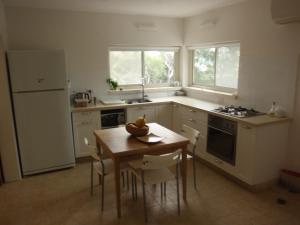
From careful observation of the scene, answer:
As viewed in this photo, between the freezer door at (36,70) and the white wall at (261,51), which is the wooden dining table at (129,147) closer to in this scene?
the freezer door at (36,70)

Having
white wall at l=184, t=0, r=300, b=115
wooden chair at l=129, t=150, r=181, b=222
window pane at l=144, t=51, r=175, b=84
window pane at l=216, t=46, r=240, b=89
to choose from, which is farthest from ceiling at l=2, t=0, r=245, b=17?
wooden chair at l=129, t=150, r=181, b=222

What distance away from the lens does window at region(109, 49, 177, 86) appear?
15.1 ft

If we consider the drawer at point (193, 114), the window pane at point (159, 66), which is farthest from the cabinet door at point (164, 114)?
the window pane at point (159, 66)

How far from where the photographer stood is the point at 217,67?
171 inches

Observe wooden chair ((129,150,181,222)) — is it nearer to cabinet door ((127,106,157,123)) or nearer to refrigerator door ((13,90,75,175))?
refrigerator door ((13,90,75,175))

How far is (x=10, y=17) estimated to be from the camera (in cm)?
368

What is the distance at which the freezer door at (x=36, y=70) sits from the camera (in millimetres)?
3186

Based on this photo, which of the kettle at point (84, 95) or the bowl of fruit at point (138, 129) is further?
the kettle at point (84, 95)

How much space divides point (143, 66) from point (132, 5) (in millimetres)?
1322

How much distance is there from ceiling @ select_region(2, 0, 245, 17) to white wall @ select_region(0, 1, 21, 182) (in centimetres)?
58

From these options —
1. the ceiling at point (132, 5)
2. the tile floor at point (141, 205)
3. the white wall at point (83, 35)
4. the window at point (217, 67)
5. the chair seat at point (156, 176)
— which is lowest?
the tile floor at point (141, 205)

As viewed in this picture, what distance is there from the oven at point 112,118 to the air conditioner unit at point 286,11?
8.48 ft

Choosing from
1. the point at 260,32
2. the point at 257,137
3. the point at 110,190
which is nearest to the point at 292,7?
the point at 260,32

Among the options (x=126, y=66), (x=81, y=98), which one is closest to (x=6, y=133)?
(x=81, y=98)
